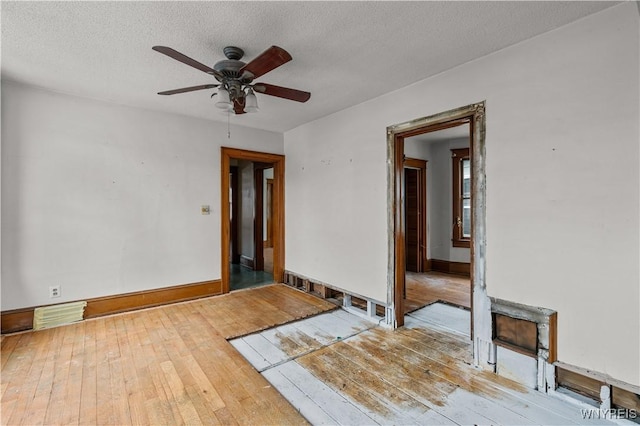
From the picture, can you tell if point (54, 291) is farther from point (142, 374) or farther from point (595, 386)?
point (595, 386)

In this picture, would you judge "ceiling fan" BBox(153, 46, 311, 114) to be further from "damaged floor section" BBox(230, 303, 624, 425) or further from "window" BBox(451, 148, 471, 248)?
"window" BBox(451, 148, 471, 248)

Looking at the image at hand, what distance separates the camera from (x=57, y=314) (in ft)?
10.6

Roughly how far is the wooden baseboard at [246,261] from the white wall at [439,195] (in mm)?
3713

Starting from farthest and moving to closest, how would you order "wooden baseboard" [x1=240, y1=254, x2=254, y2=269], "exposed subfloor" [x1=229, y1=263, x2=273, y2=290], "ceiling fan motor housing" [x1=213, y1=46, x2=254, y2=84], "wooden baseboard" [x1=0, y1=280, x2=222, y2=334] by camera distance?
"wooden baseboard" [x1=240, y1=254, x2=254, y2=269] → "exposed subfloor" [x1=229, y1=263, x2=273, y2=290] → "wooden baseboard" [x1=0, y1=280, x2=222, y2=334] → "ceiling fan motor housing" [x1=213, y1=46, x2=254, y2=84]

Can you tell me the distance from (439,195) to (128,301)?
18.4 ft

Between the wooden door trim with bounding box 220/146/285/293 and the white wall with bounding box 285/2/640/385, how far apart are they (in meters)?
2.71

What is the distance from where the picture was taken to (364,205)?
3.56 m

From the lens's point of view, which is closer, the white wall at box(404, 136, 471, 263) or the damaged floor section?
the damaged floor section

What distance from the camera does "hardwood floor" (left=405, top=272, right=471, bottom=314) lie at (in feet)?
13.3

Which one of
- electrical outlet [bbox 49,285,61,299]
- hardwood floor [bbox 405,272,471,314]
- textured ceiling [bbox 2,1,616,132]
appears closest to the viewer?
textured ceiling [bbox 2,1,616,132]

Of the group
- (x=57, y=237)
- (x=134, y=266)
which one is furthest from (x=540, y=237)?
(x=57, y=237)

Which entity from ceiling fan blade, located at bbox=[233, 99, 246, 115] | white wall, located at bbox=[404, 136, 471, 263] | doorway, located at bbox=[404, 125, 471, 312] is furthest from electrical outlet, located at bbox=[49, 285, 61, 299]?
white wall, located at bbox=[404, 136, 471, 263]

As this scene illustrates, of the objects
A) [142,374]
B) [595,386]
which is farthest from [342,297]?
[595,386]

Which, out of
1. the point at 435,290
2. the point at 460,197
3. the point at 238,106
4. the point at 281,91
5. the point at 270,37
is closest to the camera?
the point at 270,37
